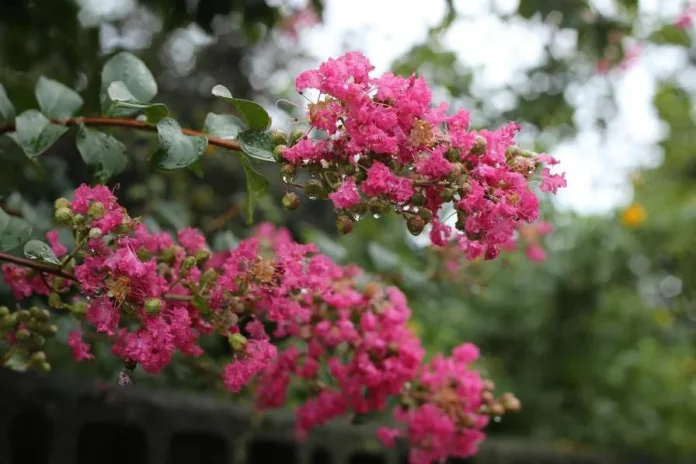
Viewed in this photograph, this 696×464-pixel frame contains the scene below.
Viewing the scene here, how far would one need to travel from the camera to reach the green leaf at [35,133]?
3.70ft

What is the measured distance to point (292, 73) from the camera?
357 centimetres

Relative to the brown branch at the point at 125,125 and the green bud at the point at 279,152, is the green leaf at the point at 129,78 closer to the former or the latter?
the brown branch at the point at 125,125

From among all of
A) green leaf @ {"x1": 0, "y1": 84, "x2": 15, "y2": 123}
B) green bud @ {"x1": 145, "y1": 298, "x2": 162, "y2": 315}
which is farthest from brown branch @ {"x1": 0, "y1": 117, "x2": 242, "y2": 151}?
green bud @ {"x1": 145, "y1": 298, "x2": 162, "y2": 315}

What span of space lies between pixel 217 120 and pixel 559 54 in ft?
5.55

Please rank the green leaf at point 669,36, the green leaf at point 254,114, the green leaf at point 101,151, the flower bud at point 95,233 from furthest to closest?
the green leaf at point 669,36 < the green leaf at point 101,151 < the green leaf at point 254,114 < the flower bud at point 95,233

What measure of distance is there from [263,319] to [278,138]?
40 centimetres

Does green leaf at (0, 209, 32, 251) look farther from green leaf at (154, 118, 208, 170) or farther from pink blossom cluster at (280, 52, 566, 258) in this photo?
pink blossom cluster at (280, 52, 566, 258)

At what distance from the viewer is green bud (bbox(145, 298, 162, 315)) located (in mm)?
938

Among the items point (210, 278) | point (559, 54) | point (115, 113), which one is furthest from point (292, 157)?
point (559, 54)

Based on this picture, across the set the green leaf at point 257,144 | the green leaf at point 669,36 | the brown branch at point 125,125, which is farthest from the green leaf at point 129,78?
the green leaf at point 669,36

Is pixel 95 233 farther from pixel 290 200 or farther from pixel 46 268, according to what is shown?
pixel 290 200

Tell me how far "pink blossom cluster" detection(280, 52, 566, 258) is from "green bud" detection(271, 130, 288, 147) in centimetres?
3

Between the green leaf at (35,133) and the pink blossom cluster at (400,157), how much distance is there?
39 cm

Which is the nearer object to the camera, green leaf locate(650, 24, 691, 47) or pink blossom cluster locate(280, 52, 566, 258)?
pink blossom cluster locate(280, 52, 566, 258)
